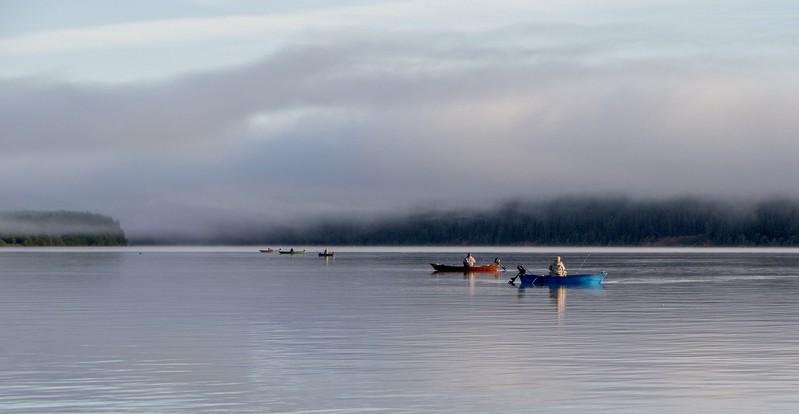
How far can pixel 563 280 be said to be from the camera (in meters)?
113

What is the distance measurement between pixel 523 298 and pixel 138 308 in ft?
99.2

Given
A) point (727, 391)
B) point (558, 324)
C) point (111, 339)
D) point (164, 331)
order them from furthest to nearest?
1. point (558, 324)
2. point (164, 331)
3. point (111, 339)
4. point (727, 391)

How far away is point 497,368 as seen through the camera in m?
40.6

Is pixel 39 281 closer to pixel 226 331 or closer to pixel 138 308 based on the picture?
pixel 138 308

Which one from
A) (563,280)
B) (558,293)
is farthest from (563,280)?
(558,293)

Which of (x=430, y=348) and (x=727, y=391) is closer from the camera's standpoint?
(x=727, y=391)

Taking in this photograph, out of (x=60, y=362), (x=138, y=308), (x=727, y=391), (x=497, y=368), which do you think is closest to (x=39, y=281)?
(x=138, y=308)

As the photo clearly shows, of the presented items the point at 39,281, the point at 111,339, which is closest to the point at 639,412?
the point at 111,339

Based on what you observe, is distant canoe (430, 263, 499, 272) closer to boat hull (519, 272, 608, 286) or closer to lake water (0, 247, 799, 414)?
boat hull (519, 272, 608, 286)

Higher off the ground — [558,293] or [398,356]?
[558,293]

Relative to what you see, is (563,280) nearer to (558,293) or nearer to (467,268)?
(558,293)

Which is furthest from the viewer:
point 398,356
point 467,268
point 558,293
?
point 467,268

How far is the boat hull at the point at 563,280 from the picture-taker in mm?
112562

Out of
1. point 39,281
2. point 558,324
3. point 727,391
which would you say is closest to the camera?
point 727,391
